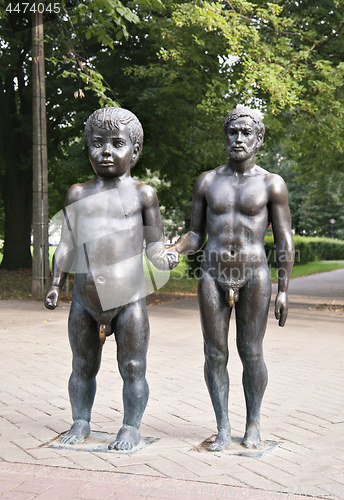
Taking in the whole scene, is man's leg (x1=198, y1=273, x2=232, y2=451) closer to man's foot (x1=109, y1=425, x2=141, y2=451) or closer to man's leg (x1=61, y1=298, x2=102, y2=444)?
man's foot (x1=109, y1=425, x2=141, y2=451)

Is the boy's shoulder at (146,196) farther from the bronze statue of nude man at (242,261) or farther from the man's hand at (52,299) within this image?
the man's hand at (52,299)

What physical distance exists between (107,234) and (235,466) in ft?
5.52

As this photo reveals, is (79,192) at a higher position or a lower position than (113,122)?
lower

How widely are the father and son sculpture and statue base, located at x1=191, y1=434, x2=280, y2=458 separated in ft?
0.12

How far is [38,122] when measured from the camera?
13.4 meters

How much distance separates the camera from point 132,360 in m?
4.04

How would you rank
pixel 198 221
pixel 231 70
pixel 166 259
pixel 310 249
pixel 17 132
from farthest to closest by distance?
pixel 310 249
pixel 17 132
pixel 231 70
pixel 198 221
pixel 166 259

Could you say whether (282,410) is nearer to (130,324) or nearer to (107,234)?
(130,324)

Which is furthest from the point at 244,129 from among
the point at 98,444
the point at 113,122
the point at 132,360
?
the point at 98,444

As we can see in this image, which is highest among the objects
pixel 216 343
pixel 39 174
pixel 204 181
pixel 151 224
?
pixel 39 174

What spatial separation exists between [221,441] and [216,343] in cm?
66

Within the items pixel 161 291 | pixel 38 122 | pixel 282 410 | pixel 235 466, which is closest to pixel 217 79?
pixel 38 122

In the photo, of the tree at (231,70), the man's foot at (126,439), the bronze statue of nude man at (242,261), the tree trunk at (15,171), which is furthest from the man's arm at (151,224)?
the tree trunk at (15,171)

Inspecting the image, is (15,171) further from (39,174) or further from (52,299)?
(52,299)
